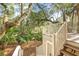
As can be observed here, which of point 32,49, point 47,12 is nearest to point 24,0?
point 47,12

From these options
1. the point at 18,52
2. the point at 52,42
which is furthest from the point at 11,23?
the point at 52,42

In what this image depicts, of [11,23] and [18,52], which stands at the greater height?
[11,23]

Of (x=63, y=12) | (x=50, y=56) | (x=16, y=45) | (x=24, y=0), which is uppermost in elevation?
(x=24, y=0)

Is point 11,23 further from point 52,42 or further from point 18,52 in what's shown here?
point 52,42

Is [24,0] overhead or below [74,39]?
overhead

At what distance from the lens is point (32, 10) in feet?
5.01

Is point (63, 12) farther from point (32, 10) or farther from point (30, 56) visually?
point (30, 56)

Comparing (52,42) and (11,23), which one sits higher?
(11,23)

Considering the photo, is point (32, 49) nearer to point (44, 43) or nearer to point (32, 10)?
point (44, 43)

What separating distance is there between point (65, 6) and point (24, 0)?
38 cm

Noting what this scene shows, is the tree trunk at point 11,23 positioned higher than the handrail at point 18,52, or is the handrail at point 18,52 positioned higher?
the tree trunk at point 11,23

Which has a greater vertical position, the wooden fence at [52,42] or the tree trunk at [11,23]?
the tree trunk at [11,23]

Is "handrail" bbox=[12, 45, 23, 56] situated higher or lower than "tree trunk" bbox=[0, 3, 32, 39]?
lower

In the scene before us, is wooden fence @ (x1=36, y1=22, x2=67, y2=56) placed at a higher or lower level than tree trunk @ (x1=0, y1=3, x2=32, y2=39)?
lower
